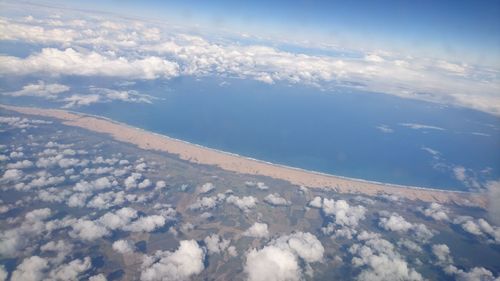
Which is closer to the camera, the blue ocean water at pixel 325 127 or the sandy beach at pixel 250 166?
the sandy beach at pixel 250 166

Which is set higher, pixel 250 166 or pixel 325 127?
pixel 250 166

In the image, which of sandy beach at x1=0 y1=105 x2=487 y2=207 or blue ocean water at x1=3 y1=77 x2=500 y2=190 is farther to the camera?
blue ocean water at x1=3 y1=77 x2=500 y2=190

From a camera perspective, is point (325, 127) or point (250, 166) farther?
point (325, 127)

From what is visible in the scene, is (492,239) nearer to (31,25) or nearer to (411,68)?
(411,68)
